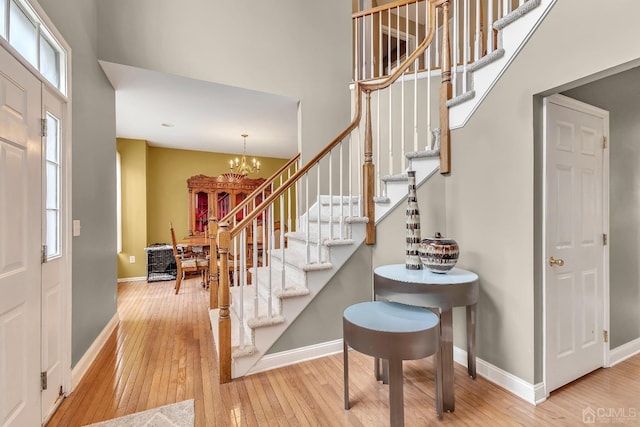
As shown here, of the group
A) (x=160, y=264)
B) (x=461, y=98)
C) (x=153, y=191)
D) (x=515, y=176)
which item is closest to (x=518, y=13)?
(x=461, y=98)

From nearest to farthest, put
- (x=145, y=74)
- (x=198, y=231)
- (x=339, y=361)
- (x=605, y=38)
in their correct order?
(x=605, y=38) < (x=339, y=361) < (x=145, y=74) < (x=198, y=231)

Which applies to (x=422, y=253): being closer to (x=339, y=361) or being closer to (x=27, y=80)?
(x=339, y=361)

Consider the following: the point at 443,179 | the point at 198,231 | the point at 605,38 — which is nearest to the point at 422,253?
the point at 443,179

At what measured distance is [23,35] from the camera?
1623 millimetres

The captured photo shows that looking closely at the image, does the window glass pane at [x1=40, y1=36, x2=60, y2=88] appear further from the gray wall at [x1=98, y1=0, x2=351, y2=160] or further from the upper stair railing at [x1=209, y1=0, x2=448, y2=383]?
the upper stair railing at [x1=209, y1=0, x2=448, y2=383]

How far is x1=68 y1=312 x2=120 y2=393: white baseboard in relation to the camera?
2129mm

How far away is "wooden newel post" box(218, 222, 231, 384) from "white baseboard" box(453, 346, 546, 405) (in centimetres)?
186

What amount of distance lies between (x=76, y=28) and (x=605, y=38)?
11.4 ft

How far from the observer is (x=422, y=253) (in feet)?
6.44

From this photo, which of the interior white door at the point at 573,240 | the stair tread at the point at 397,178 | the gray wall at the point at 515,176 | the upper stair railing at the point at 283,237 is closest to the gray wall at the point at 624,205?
the interior white door at the point at 573,240

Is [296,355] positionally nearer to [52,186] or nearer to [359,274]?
[359,274]

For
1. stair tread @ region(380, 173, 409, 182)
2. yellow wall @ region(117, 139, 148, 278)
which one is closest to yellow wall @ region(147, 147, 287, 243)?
yellow wall @ region(117, 139, 148, 278)

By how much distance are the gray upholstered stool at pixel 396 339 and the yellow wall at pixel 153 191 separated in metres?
5.29

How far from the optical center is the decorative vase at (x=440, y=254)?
187cm
